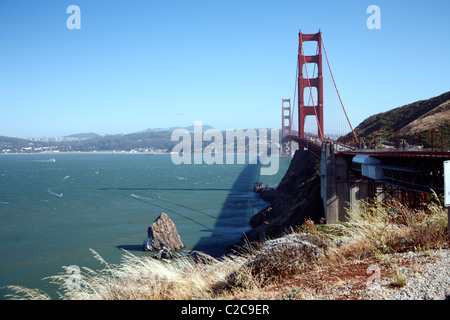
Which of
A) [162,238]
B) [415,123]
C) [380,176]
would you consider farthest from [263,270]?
[415,123]

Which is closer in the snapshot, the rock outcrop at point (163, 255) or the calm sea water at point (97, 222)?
the rock outcrop at point (163, 255)

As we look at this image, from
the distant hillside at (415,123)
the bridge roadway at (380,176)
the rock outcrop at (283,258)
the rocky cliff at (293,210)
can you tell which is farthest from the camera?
the distant hillside at (415,123)

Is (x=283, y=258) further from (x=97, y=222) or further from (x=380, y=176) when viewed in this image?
(x=97, y=222)

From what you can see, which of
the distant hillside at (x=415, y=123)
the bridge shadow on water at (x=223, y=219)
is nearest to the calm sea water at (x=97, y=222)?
the bridge shadow on water at (x=223, y=219)

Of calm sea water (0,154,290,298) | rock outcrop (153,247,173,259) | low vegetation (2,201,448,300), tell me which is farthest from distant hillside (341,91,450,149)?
low vegetation (2,201,448,300)

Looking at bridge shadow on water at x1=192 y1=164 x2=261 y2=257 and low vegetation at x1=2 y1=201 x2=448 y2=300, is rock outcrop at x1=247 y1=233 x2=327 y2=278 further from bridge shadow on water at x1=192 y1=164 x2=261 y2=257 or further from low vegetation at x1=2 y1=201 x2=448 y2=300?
bridge shadow on water at x1=192 y1=164 x2=261 y2=257

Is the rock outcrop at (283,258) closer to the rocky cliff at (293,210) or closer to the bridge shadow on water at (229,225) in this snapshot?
the rocky cliff at (293,210)
